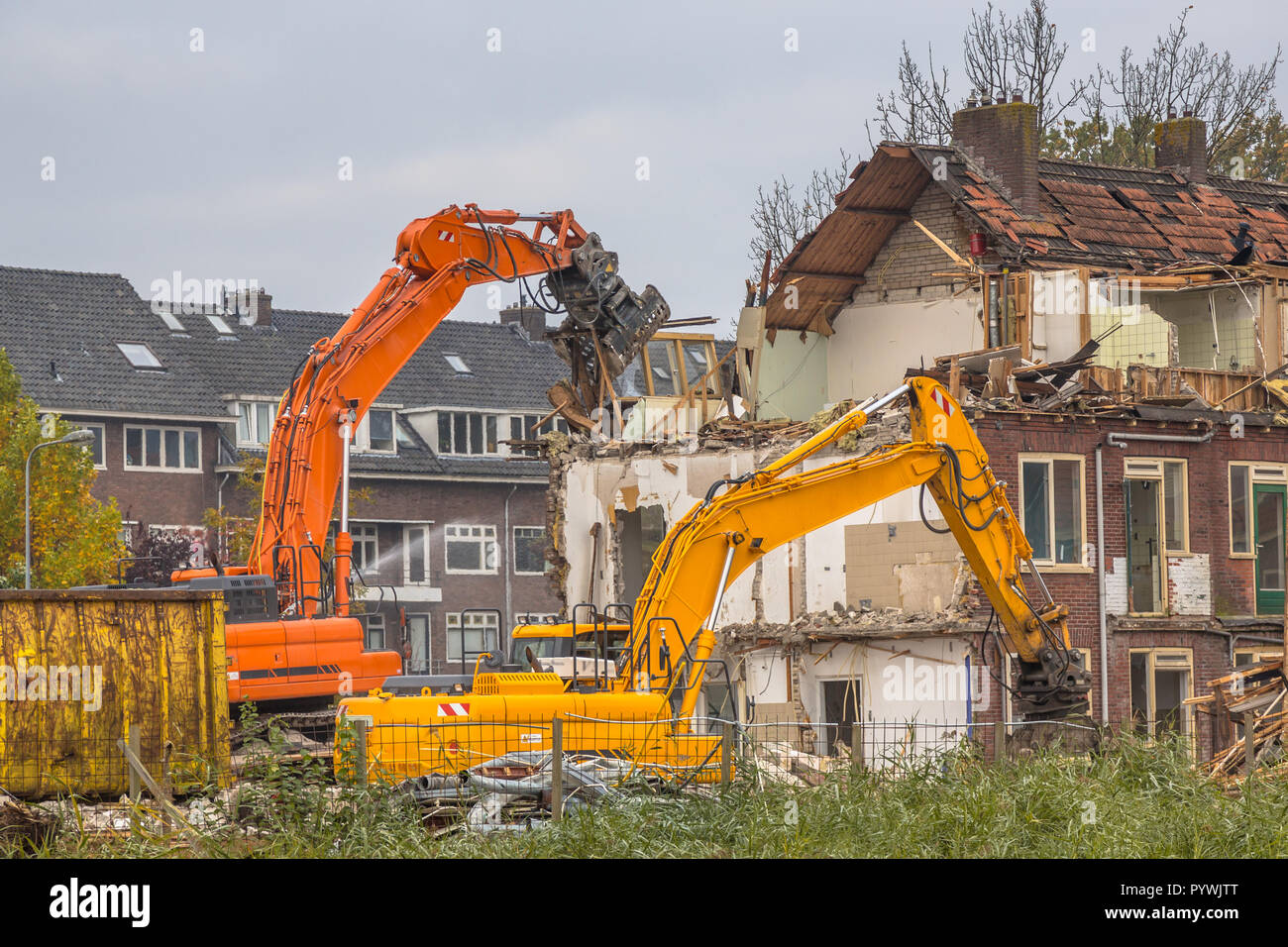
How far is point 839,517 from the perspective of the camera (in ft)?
62.4

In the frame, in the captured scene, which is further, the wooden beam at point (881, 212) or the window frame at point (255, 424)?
the window frame at point (255, 424)

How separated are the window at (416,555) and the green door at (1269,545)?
101 ft

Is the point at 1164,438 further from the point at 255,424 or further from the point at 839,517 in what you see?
the point at 255,424

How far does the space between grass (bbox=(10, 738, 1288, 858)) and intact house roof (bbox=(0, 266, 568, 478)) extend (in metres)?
40.7

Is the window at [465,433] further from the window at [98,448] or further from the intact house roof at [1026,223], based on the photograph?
the intact house roof at [1026,223]

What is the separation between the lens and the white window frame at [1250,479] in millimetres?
29172

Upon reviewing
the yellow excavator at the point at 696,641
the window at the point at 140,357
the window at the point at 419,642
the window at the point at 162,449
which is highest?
the window at the point at 140,357

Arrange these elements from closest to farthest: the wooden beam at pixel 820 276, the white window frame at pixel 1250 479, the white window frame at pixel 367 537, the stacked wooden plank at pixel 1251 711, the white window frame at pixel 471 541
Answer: the stacked wooden plank at pixel 1251 711 < the white window frame at pixel 1250 479 < the wooden beam at pixel 820 276 < the white window frame at pixel 367 537 < the white window frame at pixel 471 541

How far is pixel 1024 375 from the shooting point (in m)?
28.4

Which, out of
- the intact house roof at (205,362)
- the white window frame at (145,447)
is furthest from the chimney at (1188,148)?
the white window frame at (145,447)

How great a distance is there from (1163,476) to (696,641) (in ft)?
44.3

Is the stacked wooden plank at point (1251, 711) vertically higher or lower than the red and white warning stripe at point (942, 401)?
lower
